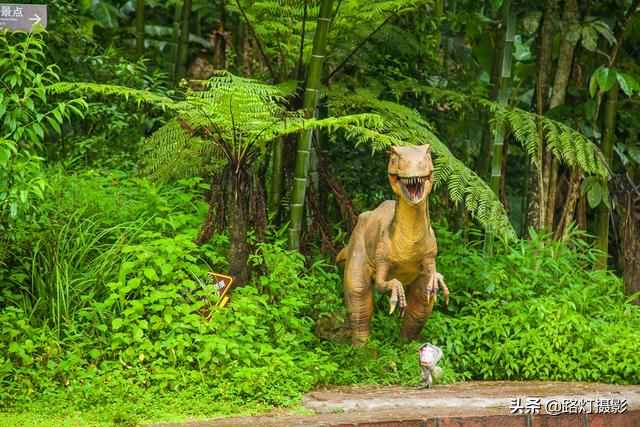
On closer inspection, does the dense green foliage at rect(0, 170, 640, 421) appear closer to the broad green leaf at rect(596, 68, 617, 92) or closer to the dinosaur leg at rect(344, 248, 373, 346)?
the dinosaur leg at rect(344, 248, 373, 346)

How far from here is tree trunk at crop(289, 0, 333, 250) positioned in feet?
24.7

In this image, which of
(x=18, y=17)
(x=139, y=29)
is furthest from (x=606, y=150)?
(x=18, y=17)

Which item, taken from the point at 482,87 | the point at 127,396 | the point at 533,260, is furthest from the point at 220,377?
the point at 482,87

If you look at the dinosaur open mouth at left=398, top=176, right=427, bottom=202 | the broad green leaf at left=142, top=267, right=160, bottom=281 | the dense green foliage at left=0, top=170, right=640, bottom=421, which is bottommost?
the dense green foliage at left=0, top=170, right=640, bottom=421

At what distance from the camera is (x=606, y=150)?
365 inches

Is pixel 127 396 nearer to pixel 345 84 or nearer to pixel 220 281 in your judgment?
pixel 220 281

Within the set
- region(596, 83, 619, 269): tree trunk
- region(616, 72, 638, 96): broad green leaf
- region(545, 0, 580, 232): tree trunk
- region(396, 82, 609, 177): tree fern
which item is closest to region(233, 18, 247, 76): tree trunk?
region(396, 82, 609, 177): tree fern

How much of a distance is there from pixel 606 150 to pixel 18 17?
5.25m

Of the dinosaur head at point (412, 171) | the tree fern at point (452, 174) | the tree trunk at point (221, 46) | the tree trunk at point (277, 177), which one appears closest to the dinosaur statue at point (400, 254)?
the dinosaur head at point (412, 171)

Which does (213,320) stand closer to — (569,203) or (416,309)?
(416,309)

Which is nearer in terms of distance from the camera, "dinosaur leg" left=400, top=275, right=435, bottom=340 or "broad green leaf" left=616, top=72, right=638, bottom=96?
"dinosaur leg" left=400, top=275, right=435, bottom=340

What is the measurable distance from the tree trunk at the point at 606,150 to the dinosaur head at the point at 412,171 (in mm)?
2992

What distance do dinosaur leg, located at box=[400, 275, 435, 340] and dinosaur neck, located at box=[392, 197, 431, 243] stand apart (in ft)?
1.18

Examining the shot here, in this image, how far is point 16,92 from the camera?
6.88 meters
